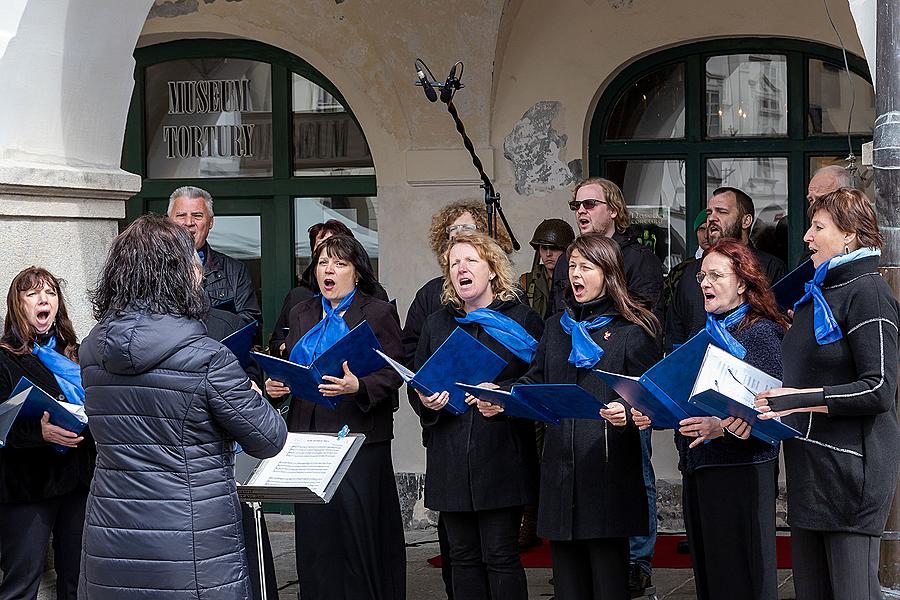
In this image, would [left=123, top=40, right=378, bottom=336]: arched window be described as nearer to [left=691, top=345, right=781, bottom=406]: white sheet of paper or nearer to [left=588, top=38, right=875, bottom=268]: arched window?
[left=588, top=38, right=875, bottom=268]: arched window

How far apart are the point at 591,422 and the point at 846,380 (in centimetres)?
99

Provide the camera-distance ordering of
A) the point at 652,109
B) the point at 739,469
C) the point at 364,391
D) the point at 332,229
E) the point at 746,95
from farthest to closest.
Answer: the point at 652,109 → the point at 746,95 → the point at 332,229 → the point at 364,391 → the point at 739,469

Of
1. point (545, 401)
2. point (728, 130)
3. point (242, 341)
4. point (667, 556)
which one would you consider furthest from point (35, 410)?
point (728, 130)

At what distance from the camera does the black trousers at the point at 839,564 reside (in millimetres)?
4152

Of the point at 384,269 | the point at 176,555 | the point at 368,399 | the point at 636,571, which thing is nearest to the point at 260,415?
the point at 176,555

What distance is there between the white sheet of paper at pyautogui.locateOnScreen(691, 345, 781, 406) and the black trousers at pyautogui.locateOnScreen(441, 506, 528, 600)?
4.13 feet

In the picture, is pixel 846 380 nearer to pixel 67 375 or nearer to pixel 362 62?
pixel 67 375

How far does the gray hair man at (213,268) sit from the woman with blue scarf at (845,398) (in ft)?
8.63

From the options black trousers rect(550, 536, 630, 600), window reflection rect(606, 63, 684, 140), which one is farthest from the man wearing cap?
black trousers rect(550, 536, 630, 600)

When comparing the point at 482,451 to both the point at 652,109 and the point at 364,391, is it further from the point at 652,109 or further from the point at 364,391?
the point at 652,109

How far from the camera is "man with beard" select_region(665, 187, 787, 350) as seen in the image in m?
6.13

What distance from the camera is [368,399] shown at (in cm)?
519

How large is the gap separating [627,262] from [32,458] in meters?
2.63

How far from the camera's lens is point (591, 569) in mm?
4844
